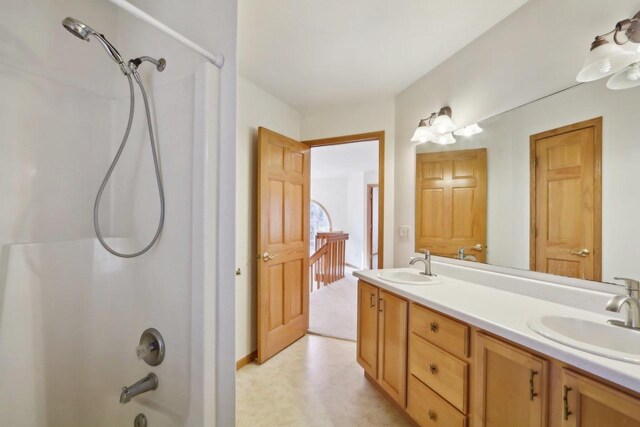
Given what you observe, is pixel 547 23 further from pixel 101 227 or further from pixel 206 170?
pixel 101 227

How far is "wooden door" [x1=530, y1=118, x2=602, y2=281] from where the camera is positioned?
47.5 inches

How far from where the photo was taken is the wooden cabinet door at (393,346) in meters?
1.57

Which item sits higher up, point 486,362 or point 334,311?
point 486,362

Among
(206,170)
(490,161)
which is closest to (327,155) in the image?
(490,161)

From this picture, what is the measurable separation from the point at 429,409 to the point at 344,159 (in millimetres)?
4503

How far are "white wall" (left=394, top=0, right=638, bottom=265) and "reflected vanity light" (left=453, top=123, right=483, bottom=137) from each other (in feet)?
0.13

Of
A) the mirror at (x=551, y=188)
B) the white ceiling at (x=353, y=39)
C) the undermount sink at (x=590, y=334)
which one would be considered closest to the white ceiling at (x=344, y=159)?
the white ceiling at (x=353, y=39)

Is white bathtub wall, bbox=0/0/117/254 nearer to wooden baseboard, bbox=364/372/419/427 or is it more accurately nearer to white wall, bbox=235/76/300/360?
white wall, bbox=235/76/300/360

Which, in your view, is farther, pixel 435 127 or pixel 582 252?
pixel 435 127

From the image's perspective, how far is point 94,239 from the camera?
4.07 ft

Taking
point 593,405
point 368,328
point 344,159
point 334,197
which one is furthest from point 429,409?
point 334,197

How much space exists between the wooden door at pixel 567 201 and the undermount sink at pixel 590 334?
0.30m

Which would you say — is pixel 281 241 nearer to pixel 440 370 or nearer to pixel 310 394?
pixel 310 394

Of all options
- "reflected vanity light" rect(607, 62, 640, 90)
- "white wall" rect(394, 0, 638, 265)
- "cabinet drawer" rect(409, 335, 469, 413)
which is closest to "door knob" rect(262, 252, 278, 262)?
"white wall" rect(394, 0, 638, 265)
